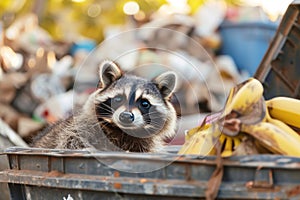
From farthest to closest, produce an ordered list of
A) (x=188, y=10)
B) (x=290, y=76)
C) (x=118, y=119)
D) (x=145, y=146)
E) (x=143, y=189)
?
(x=188, y=10) → (x=290, y=76) → (x=145, y=146) → (x=118, y=119) → (x=143, y=189)

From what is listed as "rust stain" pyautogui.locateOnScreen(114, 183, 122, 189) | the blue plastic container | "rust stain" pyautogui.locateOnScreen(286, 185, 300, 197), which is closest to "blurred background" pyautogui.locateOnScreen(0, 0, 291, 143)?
the blue plastic container

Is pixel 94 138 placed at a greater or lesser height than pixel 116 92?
lesser

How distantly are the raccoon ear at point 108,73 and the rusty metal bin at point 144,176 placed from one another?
77 centimetres

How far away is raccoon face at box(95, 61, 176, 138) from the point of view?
328 centimetres

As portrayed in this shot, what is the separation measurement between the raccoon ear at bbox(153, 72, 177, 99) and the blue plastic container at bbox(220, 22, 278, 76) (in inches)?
270

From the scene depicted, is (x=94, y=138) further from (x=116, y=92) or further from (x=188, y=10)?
(x=188, y=10)

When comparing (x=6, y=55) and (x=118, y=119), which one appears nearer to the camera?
(x=118, y=119)

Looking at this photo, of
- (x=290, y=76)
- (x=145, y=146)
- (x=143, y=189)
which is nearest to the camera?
(x=143, y=189)

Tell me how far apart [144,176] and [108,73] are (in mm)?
1187

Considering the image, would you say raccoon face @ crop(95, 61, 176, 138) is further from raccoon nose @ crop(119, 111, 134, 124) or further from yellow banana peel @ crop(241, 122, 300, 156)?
yellow banana peel @ crop(241, 122, 300, 156)

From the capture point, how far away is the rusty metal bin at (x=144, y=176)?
2121mm

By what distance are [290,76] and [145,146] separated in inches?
49.3

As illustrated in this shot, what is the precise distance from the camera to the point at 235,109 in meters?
2.36

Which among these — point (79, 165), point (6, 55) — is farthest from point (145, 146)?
point (6, 55)
